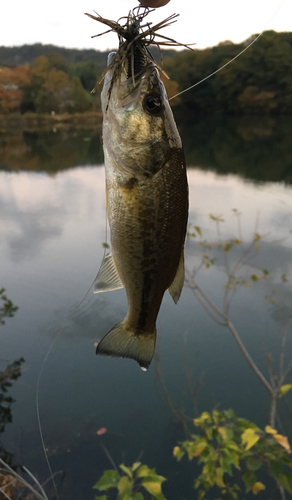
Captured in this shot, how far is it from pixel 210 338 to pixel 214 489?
11.9 ft

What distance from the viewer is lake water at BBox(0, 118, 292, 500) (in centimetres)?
745

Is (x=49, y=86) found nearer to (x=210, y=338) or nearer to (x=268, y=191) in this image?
(x=268, y=191)

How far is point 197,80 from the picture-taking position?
30.0 meters

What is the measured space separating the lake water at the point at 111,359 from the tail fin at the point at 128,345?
1.89 m

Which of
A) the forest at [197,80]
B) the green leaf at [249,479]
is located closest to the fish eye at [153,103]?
the green leaf at [249,479]

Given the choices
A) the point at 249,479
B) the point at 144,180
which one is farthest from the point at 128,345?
the point at 249,479

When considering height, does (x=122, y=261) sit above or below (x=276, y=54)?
below

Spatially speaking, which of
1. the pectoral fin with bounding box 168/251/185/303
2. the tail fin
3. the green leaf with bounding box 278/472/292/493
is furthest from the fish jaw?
the green leaf with bounding box 278/472/292/493

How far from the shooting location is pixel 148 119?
1.26 meters

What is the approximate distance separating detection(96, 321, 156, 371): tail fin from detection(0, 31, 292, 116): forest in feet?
66.4

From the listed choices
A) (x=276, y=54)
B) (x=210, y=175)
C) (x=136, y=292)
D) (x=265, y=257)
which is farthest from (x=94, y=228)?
(x=276, y=54)

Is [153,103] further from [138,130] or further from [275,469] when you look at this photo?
[275,469]

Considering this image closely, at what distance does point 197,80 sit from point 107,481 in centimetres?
3185

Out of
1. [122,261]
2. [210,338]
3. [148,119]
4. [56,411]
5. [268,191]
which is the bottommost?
[56,411]
